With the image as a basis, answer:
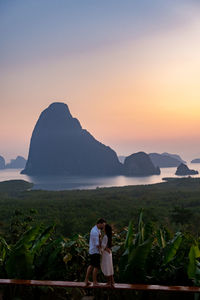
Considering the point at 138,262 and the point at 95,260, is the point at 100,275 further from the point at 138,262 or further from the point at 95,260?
the point at 138,262

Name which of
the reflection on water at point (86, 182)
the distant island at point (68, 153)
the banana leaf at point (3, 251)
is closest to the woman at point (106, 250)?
the banana leaf at point (3, 251)

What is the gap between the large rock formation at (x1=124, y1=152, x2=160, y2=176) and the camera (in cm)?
15325

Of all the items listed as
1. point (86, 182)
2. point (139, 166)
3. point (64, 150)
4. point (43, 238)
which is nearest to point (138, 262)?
point (43, 238)

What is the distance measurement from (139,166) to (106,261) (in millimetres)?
152577

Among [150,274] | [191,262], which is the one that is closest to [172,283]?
[150,274]

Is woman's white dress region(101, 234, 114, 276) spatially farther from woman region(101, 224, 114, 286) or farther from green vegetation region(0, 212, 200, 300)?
green vegetation region(0, 212, 200, 300)

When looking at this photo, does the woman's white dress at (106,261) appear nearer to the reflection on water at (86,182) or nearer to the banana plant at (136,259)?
the banana plant at (136,259)

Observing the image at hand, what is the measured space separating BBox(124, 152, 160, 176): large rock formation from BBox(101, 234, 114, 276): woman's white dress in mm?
150093

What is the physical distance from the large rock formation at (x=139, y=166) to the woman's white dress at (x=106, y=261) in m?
150

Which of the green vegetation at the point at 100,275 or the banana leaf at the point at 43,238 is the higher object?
the banana leaf at the point at 43,238

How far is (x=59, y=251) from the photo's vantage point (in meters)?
3.62

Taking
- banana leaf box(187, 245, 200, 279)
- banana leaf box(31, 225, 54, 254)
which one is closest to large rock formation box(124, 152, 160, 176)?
banana leaf box(31, 225, 54, 254)

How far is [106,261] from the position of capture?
331cm

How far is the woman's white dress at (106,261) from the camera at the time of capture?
323 centimetres
